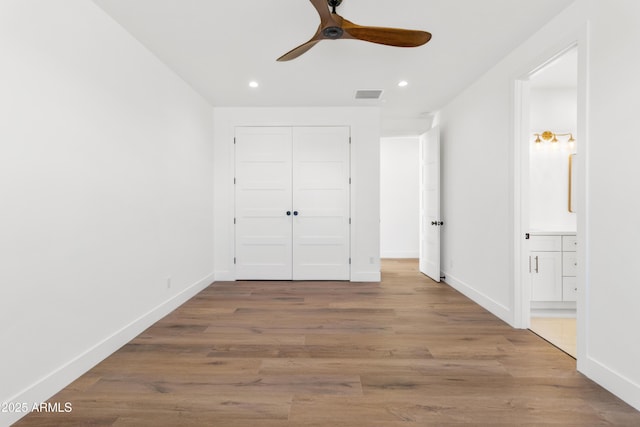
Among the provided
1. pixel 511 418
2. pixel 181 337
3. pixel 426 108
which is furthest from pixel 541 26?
pixel 181 337

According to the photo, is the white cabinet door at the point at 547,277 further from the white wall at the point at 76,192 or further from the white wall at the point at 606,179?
the white wall at the point at 76,192

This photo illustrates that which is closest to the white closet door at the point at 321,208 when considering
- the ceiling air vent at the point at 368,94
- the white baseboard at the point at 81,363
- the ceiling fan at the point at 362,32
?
the ceiling air vent at the point at 368,94

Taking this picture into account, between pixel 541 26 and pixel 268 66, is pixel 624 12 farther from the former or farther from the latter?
pixel 268 66

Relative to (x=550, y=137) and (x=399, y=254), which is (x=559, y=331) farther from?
(x=399, y=254)

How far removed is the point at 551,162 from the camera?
12.7 ft

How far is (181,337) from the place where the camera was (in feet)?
9.25

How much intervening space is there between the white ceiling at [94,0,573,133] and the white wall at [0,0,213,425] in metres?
0.39

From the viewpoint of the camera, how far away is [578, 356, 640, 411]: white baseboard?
6.01ft

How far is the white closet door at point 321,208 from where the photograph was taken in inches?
192

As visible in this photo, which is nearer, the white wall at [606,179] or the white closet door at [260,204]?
the white wall at [606,179]

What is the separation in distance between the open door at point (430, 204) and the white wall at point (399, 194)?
1668 millimetres

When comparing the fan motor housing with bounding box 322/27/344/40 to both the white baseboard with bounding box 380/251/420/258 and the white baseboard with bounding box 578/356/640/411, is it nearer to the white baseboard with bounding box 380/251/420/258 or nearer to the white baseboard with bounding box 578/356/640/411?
the white baseboard with bounding box 578/356/640/411

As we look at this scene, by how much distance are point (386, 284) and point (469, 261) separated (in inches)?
47.9

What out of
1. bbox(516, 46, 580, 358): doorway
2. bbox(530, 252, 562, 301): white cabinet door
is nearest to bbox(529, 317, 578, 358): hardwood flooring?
bbox(516, 46, 580, 358): doorway
